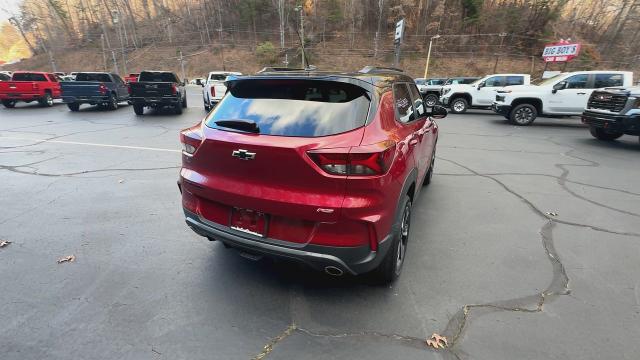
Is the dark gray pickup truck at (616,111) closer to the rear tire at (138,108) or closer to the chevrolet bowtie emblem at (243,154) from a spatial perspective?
the chevrolet bowtie emblem at (243,154)

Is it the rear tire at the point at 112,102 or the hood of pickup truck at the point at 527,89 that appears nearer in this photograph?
the hood of pickup truck at the point at 527,89

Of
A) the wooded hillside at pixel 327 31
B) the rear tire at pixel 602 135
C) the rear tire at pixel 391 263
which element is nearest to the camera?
the rear tire at pixel 391 263

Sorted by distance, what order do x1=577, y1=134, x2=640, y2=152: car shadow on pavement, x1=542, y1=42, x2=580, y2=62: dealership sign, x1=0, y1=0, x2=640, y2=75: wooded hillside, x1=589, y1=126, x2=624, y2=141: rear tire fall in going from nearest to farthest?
x1=577, y1=134, x2=640, y2=152: car shadow on pavement < x1=589, y1=126, x2=624, y2=141: rear tire < x1=542, y1=42, x2=580, y2=62: dealership sign < x1=0, y1=0, x2=640, y2=75: wooded hillside

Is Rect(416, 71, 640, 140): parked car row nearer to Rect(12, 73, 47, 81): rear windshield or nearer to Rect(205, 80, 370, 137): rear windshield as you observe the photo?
Rect(205, 80, 370, 137): rear windshield

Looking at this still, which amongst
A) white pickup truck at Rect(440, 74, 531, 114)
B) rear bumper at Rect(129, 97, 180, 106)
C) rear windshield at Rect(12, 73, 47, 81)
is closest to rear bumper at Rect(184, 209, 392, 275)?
rear bumper at Rect(129, 97, 180, 106)

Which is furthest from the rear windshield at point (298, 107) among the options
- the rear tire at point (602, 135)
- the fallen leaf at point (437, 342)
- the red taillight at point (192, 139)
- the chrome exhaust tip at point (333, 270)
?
the rear tire at point (602, 135)

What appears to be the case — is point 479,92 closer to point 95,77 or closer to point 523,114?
point 523,114

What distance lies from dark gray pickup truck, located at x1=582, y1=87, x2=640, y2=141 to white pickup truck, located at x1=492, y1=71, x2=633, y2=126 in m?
2.89

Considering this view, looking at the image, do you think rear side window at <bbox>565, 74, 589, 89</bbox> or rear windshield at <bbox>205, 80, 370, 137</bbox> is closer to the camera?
rear windshield at <bbox>205, 80, 370, 137</bbox>

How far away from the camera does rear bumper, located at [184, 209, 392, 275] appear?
2324 millimetres

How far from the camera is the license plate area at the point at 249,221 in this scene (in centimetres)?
247

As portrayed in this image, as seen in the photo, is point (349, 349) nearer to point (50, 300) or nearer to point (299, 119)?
point (299, 119)

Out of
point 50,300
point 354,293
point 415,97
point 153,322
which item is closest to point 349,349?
point 354,293

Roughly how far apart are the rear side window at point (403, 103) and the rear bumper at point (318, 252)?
1.24 metres
